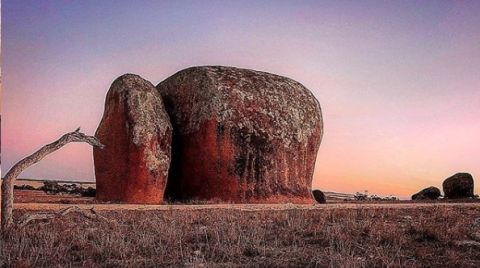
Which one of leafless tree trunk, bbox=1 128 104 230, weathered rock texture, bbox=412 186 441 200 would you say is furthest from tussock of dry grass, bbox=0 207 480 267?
weathered rock texture, bbox=412 186 441 200

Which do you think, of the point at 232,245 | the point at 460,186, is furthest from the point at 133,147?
the point at 460,186

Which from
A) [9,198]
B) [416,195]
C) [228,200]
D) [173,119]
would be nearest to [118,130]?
[173,119]

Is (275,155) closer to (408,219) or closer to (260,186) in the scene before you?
(260,186)

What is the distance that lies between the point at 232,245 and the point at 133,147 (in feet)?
42.8

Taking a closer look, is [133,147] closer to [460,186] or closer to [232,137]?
[232,137]

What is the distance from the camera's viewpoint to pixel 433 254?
8.00 metres

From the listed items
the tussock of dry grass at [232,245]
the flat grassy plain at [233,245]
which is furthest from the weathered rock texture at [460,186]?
the tussock of dry grass at [232,245]

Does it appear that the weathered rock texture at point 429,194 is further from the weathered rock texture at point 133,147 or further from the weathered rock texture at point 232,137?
the weathered rock texture at point 133,147

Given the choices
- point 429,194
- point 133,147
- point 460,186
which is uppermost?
point 133,147

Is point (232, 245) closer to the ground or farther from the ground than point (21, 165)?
closer to the ground

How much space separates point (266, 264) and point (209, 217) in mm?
5631

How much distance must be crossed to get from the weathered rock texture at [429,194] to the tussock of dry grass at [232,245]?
38.1m

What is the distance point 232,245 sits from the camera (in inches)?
316

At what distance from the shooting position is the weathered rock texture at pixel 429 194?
4712 centimetres
